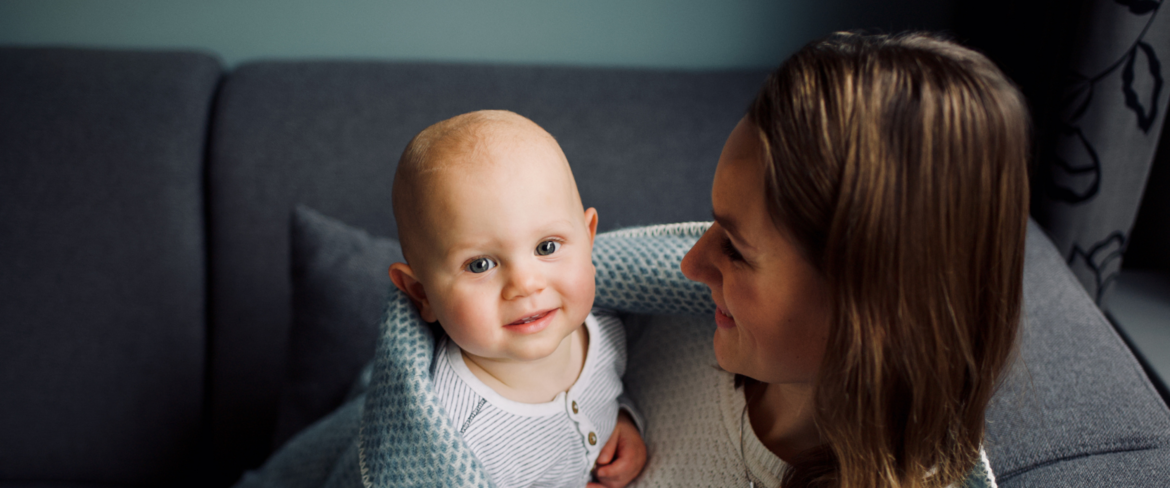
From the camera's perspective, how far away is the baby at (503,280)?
713mm

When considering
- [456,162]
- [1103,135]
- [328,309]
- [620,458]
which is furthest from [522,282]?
[1103,135]

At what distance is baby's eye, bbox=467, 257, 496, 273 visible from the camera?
733 mm

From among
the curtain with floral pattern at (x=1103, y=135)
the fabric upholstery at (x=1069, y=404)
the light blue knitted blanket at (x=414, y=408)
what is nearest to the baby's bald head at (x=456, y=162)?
the light blue knitted blanket at (x=414, y=408)

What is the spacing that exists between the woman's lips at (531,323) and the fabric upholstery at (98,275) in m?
0.99

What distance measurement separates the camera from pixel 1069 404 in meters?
0.79

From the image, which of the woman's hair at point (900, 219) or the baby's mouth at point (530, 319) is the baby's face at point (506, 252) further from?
the woman's hair at point (900, 219)

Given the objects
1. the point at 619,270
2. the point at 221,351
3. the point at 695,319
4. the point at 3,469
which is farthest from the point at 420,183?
the point at 3,469

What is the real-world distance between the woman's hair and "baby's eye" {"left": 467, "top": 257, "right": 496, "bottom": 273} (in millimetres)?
313

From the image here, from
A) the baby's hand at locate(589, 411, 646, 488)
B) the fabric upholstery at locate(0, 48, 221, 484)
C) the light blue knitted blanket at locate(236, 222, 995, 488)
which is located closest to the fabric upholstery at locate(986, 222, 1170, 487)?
the light blue knitted blanket at locate(236, 222, 995, 488)

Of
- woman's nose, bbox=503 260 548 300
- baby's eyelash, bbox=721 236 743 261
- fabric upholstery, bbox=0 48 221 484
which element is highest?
baby's eyelash, bbox=721 236 743 261

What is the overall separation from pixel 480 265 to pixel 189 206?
0.97 meters

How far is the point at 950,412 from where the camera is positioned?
2.05 feet

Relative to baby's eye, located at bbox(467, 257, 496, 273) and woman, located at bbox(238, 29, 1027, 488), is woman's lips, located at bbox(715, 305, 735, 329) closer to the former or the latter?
woman, located at bbox(238, 29, 1027, 488)

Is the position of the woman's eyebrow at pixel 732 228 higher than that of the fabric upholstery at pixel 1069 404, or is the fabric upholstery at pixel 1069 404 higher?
the woman's eyebrow at pixel 732 228
